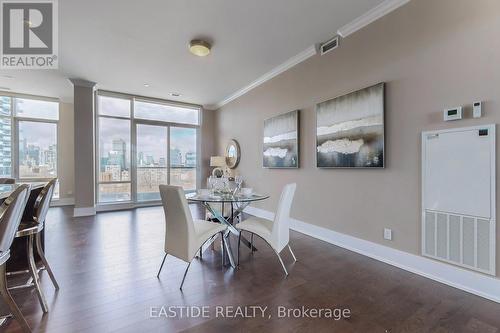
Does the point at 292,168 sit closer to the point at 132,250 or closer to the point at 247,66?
the point at 247,66

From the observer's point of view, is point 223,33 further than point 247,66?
No

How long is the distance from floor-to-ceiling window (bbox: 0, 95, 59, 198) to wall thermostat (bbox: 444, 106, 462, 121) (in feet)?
28.8

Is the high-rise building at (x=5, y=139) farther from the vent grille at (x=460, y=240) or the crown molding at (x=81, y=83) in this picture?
the vent grille at (x=460, y=240)

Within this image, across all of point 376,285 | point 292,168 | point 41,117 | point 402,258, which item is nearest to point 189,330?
point 376,285

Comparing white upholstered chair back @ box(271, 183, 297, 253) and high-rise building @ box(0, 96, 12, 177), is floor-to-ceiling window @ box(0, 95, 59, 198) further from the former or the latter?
white upholstered chair back @ box(271, 183, 297, 253)

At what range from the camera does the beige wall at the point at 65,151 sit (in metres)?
6.61

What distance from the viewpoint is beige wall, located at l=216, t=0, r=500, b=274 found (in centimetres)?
204

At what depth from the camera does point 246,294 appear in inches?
78.8

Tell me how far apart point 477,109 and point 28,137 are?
9.15m

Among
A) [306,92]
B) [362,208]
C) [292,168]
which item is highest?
[306,92]

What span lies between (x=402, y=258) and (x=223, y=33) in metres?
3.67

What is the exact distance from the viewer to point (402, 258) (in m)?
2.52

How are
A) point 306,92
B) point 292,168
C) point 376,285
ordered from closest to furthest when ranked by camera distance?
1. point 376,285
2. point 306,92
3. point 292,168

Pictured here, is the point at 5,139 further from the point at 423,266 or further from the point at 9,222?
the point at 423,266
